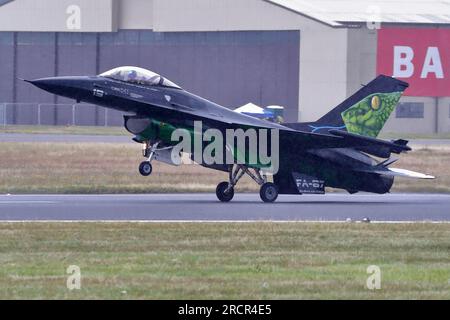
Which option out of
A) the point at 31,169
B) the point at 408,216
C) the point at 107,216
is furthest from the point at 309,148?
the point at 31,169

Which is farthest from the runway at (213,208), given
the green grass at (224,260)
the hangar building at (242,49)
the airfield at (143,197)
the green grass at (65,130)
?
the hangar building at (242,49)

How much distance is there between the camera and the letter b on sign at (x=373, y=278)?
13.6 metres

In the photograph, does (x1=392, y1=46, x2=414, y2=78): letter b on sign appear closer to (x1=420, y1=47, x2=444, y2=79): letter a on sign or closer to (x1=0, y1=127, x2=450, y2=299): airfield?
(x1=420, y1=47, x2=444, y2=79): letter a on sign

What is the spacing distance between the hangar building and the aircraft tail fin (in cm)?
3659

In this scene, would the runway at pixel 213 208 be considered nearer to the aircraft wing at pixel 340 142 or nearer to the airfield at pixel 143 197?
the airfield at pixel 143 197

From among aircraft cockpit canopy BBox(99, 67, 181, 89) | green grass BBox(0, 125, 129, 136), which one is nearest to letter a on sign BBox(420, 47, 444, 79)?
green grass BBox(0, 125, 129, 136)

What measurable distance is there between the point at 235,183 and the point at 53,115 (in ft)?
145

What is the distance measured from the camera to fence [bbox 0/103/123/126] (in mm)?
70062

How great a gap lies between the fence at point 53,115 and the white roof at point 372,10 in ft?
43.2

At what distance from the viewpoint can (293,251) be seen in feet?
56.3

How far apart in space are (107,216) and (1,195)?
731 centimetres

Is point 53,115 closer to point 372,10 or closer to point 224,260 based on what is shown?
point 372,10

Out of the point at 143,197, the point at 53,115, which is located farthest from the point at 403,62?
the point at 143,197
